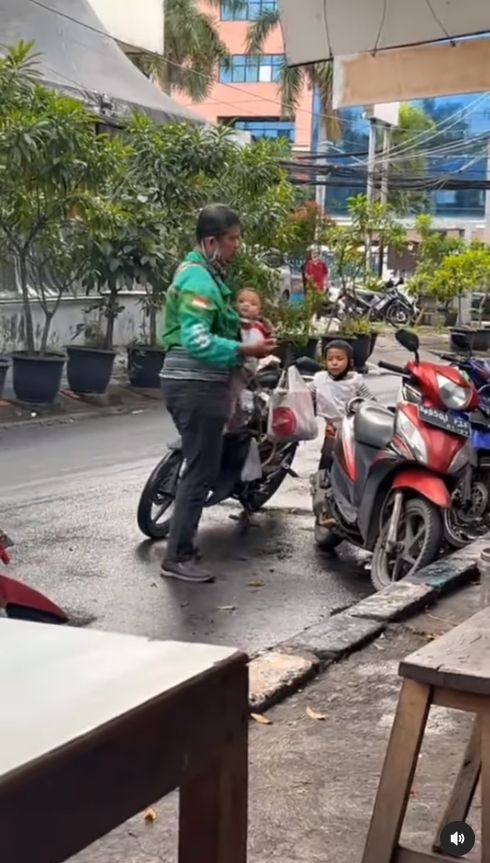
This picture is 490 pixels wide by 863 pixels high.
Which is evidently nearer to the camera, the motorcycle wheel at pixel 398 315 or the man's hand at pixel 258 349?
the man's hand at pixel 258 349

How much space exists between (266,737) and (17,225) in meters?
9.58

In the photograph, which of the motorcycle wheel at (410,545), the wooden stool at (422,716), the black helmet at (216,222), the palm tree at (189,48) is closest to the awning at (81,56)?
the black helmet at (216,222)

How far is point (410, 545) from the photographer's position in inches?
233

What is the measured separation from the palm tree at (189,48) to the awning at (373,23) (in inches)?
1234

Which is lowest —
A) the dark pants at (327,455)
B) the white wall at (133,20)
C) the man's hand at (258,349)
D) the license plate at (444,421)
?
the dark pants at (327,455)

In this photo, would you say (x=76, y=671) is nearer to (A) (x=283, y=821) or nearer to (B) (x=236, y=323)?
(A) (x=283, y=821)

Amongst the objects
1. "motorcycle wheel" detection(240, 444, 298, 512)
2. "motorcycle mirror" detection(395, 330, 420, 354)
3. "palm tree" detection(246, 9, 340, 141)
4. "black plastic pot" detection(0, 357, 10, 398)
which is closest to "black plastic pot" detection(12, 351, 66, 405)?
"black plastic pot" detection(0, 357, 10, 398)

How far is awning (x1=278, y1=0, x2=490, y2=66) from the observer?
609 centimetres

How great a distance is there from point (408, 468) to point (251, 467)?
1.13 m

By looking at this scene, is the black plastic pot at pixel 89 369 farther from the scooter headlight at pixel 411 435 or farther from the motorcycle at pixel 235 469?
the scooter headlight at pixel 411 435

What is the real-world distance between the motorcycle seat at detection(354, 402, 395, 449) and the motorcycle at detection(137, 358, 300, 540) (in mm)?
595

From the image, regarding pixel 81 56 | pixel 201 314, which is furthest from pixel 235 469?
pixel 81 56

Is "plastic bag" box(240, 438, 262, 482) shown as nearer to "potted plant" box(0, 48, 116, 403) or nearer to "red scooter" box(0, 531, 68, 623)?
"red scooter" box(0, 531, 68, 623)

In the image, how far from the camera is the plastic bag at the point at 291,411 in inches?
264
